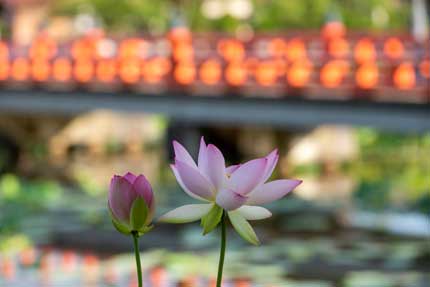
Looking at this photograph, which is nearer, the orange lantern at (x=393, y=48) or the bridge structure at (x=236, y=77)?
the orange lantern at (x=393, y=48)

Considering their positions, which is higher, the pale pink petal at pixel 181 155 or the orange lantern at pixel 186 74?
the orange lantern at pixel 186 74

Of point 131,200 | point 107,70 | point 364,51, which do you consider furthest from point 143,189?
point 107,70

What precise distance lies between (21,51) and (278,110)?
340 centimetres

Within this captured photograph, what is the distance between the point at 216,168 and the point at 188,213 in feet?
0.23

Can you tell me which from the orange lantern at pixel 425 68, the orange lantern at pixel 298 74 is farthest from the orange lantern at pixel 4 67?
the orange lantern at pixel 425 68

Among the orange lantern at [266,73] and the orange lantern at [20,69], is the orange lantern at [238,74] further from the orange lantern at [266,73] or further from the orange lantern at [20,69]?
the orange lantern at [20,69]

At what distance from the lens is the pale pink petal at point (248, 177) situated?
97cm

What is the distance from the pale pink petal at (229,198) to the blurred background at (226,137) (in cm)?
522

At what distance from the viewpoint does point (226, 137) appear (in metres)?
11.8

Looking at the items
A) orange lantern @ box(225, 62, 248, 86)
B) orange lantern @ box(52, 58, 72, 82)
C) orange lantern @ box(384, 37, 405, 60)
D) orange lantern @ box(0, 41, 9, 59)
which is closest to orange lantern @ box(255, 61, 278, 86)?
orange lantern @ box(225, 62, 248, 86)

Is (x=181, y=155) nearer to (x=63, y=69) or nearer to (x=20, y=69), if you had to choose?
(x=63, y=69)

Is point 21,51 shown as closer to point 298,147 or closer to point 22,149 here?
point 22,149

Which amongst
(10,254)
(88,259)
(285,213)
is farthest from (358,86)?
(10,254)

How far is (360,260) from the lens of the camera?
7.13 meters
